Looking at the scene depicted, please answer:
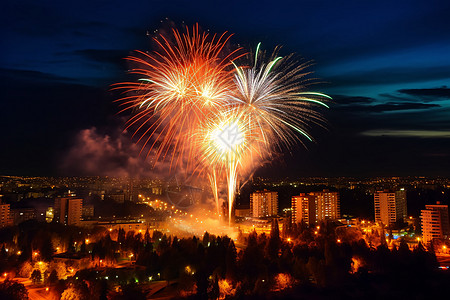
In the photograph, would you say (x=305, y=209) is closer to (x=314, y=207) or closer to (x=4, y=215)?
(x=314, y=207)

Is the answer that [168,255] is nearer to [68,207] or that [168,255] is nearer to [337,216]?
[68,207]

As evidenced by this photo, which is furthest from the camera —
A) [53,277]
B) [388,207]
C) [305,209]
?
[388,207]

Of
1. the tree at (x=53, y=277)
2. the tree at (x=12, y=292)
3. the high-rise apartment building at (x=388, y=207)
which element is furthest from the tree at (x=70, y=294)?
the high-rise apartment building at (x=388, y=207)

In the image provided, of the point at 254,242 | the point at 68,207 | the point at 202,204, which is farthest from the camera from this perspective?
the point at 202,204

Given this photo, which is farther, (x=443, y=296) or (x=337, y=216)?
(x=337, y=216)

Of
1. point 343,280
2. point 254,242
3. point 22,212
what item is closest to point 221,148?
point 254,242

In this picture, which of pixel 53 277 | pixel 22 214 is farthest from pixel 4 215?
pixel 53 277
